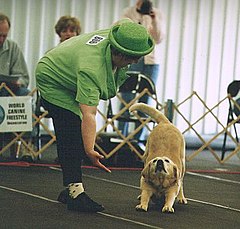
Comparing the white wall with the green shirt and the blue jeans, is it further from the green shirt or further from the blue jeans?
the green shirt

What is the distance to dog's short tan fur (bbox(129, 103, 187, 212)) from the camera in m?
3.86

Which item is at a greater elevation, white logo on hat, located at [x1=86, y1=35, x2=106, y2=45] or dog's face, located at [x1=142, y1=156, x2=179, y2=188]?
white logo on hat, located at [x1=86, y1=35, x2=106, y2=45]

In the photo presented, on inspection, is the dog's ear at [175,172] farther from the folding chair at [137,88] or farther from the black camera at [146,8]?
the black camera at [146,8]

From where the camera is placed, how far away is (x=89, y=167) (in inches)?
242

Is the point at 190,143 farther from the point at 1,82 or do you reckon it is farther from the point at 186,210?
the point at 186,210

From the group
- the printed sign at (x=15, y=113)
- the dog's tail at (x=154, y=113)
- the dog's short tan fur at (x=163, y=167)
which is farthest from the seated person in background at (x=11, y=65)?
the dog's short tan fur at (x=163, y=167)

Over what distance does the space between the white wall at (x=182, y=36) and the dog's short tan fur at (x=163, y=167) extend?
4.33 m

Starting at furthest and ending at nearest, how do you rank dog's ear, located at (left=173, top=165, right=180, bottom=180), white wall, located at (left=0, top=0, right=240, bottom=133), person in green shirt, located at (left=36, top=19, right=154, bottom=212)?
1. white wall, located at (left=0, top=0, right=240, bottom=133)
2. dog's ear, located at (left=173, top=165, right=180, bottom=180)
3. person in green shirt, located at (left=36, top=19, right=154, bottom=212)

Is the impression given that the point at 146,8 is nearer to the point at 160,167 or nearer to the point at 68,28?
the point at 68,28

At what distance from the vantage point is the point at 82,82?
3.42 metres

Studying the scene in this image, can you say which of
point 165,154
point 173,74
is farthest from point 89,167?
point 173,74

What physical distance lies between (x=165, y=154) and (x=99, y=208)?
0.49 m

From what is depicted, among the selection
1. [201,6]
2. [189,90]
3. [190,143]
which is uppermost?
[201,6]

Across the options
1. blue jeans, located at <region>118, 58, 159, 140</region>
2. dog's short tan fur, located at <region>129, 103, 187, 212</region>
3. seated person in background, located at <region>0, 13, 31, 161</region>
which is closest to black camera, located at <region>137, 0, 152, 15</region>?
blue jeans, located at <region>118, 58, 159, 140</region>
